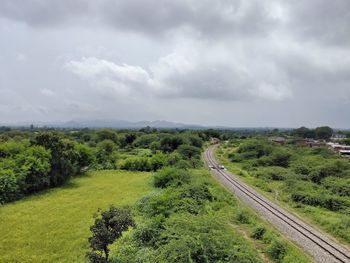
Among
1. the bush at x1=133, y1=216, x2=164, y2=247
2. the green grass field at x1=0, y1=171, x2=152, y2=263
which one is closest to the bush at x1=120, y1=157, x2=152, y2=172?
the green grass field at x1=0, y1=171, x2=152, y2=263

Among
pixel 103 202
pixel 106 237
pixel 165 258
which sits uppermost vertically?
pixel 106 237

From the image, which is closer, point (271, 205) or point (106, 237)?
point (106, 237)

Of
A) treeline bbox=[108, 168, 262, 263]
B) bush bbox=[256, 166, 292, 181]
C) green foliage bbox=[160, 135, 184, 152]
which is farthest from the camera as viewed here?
green foliage bbox=[160, 135, 184, 152]

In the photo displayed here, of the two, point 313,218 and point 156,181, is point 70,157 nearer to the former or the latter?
point 156,181

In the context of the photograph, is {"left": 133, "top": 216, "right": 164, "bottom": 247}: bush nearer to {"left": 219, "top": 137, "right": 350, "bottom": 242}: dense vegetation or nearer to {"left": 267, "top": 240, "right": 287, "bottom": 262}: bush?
{"left": 267, "top": 240, "right": 287, "bottom": 262}: bush

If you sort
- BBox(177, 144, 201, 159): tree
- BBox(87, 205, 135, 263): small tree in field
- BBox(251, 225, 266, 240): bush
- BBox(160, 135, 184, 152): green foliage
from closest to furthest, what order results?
BBox(87, 205, 135, 263): small tree in field
BBox(251, 225, 266, 240): bush
BBox(177, 144, 201, 159): tree
BBox(160, 135, 184, 152): green foliage

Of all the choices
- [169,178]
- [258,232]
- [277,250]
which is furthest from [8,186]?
[277,250]

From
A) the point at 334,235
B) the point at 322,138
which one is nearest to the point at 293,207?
the point at 334,235
